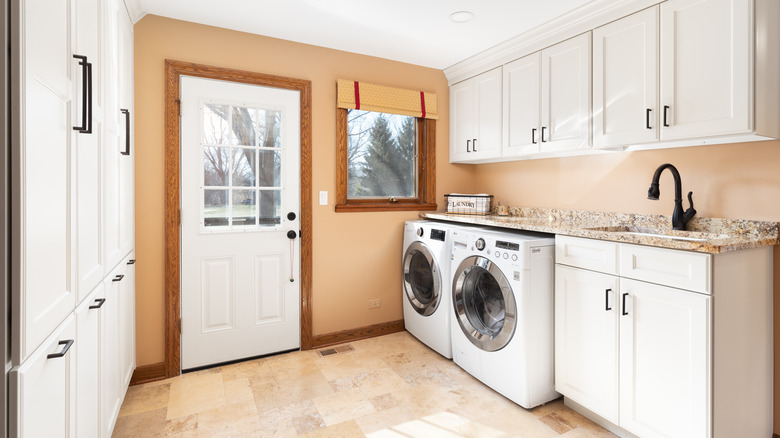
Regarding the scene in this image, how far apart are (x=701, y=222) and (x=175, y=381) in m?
3.30

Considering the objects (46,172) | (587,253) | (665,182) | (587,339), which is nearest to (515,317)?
(587,339)

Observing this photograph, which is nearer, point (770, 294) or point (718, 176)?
point (770, 294)

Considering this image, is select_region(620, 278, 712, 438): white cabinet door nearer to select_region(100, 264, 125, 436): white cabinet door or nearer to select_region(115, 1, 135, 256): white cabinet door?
select_region(100, 264, 125, 436): white cabinet door

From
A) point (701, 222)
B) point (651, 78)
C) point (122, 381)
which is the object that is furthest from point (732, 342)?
point (122, 381)

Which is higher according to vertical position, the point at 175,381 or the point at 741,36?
the point at 741,36

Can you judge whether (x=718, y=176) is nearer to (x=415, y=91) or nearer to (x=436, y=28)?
(x=436, y=28)

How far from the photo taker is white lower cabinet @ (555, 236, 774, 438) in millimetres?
1638

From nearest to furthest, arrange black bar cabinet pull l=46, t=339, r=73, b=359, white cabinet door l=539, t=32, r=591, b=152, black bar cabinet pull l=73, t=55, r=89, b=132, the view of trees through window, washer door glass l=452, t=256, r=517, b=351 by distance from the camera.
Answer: black bar cabinet pull l=46, t=339, r=73, b=359 → black bar cabinet pull l=73, t=55, r=89, b=132 → washer door glass l=452, t=256, r=517, b=351 → white cabinet door l=539, t=32, r=591, b=152 → the view of trees through window

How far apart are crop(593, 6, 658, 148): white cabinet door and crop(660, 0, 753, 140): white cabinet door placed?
0.20ft

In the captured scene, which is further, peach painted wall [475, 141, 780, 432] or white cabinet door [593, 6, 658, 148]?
white cabinet door [593, 6, 658, 148]

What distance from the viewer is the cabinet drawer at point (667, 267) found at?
5.31ft

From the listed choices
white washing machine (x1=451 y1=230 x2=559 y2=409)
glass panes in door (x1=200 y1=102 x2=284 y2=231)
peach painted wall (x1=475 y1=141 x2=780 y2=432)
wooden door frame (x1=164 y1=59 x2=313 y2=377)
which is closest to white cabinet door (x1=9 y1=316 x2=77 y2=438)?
wooden door frame (x1=164 y1=59 x2=313 y2=377)

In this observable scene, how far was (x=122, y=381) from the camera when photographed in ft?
6.88

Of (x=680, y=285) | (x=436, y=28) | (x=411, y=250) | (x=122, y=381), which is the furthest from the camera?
(x=411, y=250)
